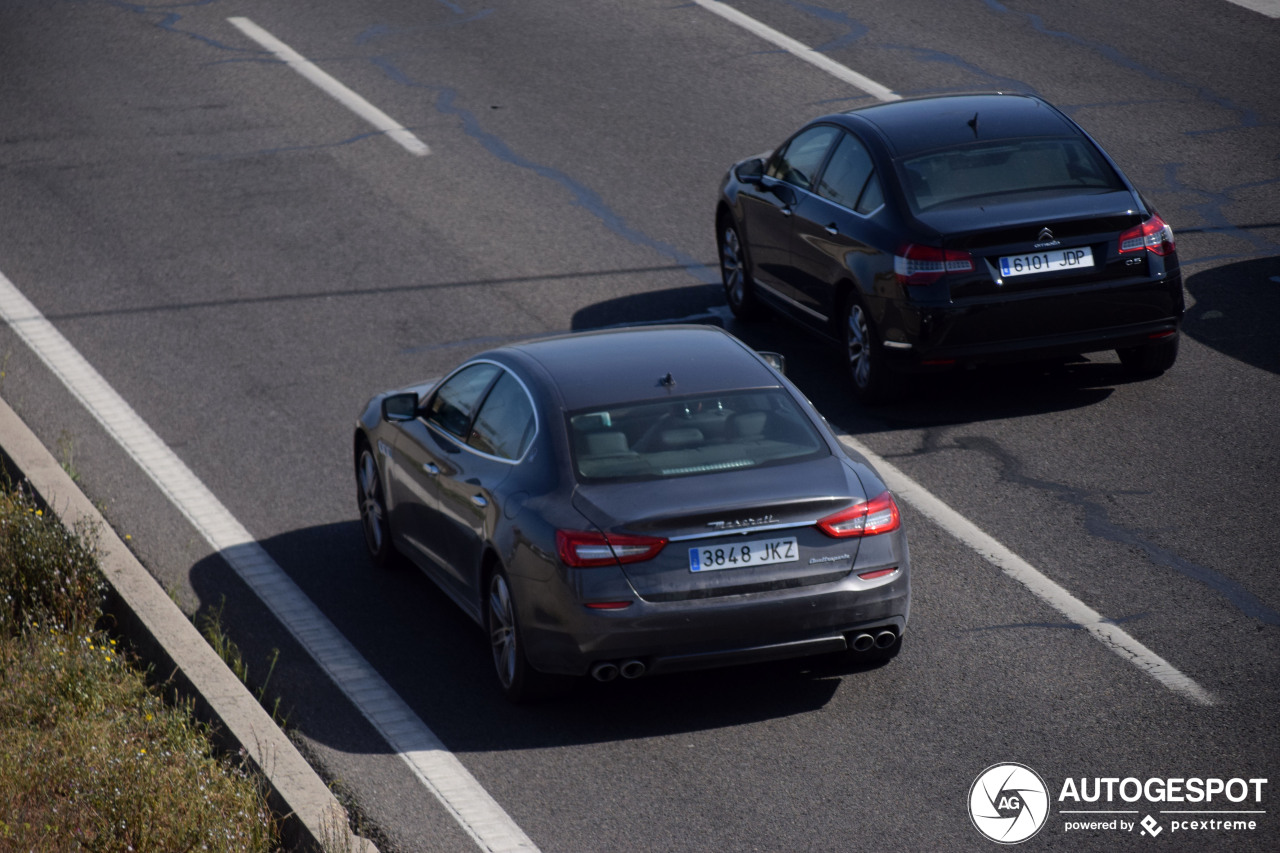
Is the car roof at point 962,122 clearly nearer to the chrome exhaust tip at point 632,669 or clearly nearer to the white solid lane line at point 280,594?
the white solid lane line at point 280,594

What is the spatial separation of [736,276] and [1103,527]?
4.93m

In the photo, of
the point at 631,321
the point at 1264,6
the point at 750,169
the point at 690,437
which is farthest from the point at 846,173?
the point at 1264,6

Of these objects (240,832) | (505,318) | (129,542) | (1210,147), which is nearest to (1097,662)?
(240,832)

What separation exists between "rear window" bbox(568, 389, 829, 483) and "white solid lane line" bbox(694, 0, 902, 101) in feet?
36.9

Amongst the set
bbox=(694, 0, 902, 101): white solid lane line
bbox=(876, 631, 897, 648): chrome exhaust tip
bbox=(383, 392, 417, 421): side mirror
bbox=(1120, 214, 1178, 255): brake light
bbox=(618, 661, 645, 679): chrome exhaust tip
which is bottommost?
bbox=(694, 0, 902, 101): white solid lane line

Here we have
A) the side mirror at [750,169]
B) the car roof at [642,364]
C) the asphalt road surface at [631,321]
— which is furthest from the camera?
the side mirror at [750,169]

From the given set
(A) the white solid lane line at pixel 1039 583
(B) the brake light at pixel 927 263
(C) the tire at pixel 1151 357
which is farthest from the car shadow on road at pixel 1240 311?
(A) the white solid lane line at pixel 1039 583

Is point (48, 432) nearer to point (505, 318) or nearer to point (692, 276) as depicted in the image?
point (505, 318)

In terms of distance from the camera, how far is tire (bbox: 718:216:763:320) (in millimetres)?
12867

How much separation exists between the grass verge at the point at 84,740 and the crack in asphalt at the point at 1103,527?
4613mm

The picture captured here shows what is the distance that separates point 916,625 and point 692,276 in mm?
6544

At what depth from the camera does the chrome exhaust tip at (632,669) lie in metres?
6.78

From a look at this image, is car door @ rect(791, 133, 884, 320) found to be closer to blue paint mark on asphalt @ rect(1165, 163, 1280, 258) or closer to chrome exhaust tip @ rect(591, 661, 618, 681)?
blue paint mark on asphalt @ rect(1165, 163, 1280, 258)

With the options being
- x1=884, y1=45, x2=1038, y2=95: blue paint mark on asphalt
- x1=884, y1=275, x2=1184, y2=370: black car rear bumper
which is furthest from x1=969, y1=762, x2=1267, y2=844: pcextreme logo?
x1=884, y1=45, x2=1038, y2=95: blue paint mark on asphalt
